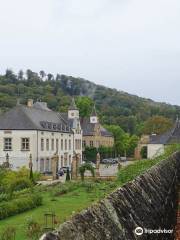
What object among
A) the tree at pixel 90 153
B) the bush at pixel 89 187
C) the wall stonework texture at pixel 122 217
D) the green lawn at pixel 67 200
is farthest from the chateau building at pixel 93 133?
the wall stonework texture at pixel 122 217

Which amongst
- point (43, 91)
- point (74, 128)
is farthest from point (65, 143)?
point (43, 91)

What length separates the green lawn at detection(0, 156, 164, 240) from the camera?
75.2 feet

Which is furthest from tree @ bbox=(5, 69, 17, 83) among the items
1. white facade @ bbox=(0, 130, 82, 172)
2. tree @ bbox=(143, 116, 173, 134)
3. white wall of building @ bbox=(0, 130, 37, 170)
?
white wall of building @ bbox=(0, 130, 37, 170)

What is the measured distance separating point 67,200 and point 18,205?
482cm

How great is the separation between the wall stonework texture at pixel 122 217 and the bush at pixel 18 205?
19.0 metres

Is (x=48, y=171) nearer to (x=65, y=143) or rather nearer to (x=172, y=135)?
(x=65, y=143)

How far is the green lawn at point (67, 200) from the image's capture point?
2291cm

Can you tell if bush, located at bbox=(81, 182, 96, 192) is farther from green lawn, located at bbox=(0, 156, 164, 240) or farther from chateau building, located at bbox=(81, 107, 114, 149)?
chateau building, located at bbox=(81, 107, 114, 149)

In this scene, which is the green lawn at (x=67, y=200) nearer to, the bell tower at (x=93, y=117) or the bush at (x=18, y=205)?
the bush at (x=18, y=205)

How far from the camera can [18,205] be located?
27.8 meters

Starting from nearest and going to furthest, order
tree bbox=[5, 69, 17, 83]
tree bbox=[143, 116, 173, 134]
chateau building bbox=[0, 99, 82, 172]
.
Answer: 1. chateau building bbox=[0, 99, 82, 172]
2. tree bbox=[143, 116, 173, 134]
3. tree bbox=[5, 69, 17, 83]

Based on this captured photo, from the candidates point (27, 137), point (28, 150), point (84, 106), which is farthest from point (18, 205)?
point (84, 106)

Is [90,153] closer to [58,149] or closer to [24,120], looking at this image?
[58,149]

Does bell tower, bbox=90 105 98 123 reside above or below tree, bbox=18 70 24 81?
below
